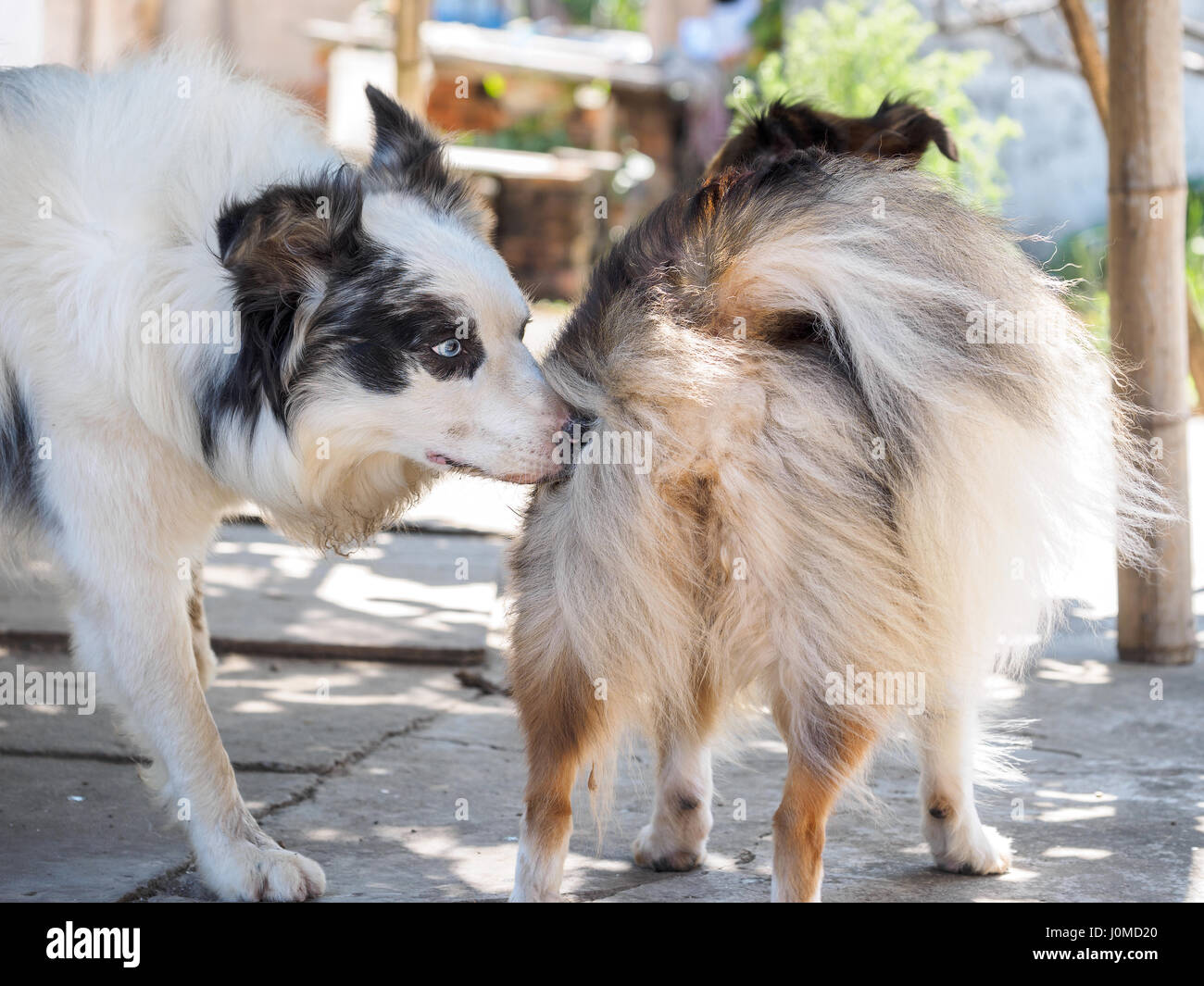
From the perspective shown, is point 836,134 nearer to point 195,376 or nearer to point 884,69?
point 195,376

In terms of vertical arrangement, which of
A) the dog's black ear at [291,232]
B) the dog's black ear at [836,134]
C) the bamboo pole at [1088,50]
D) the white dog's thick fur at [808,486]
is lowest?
the white dog's thick fur at [808,486]

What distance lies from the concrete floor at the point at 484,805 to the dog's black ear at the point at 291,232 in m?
1.42

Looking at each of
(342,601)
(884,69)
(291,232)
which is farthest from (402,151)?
(884,69)

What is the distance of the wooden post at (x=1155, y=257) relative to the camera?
473cm

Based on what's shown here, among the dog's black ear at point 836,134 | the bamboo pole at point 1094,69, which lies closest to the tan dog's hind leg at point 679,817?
the dog's black ear at point 836,134

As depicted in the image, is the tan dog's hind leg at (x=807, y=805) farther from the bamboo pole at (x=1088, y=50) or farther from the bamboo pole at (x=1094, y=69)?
the bamboo pole at (x=1088, y=50)

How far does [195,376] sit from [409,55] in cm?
554

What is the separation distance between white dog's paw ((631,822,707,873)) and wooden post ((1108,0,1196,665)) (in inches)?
94.5

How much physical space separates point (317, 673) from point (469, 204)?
2269 mm

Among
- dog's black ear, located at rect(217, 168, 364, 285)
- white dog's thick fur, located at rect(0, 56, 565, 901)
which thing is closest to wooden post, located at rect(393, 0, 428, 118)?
white dog's thick fur, located at rect(0, 56, 565, 901)

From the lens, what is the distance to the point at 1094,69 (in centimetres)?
555

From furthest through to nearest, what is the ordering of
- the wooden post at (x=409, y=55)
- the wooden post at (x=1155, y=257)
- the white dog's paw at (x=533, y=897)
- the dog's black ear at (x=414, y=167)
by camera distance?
the wooden post at (x=409, y=55) → the wooden post at (x=1155, y=257) → the dog's black ear at (x=414, y=167) → the white dog's paw at (x=533, y=897)

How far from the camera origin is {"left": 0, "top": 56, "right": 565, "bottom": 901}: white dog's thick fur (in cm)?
298
